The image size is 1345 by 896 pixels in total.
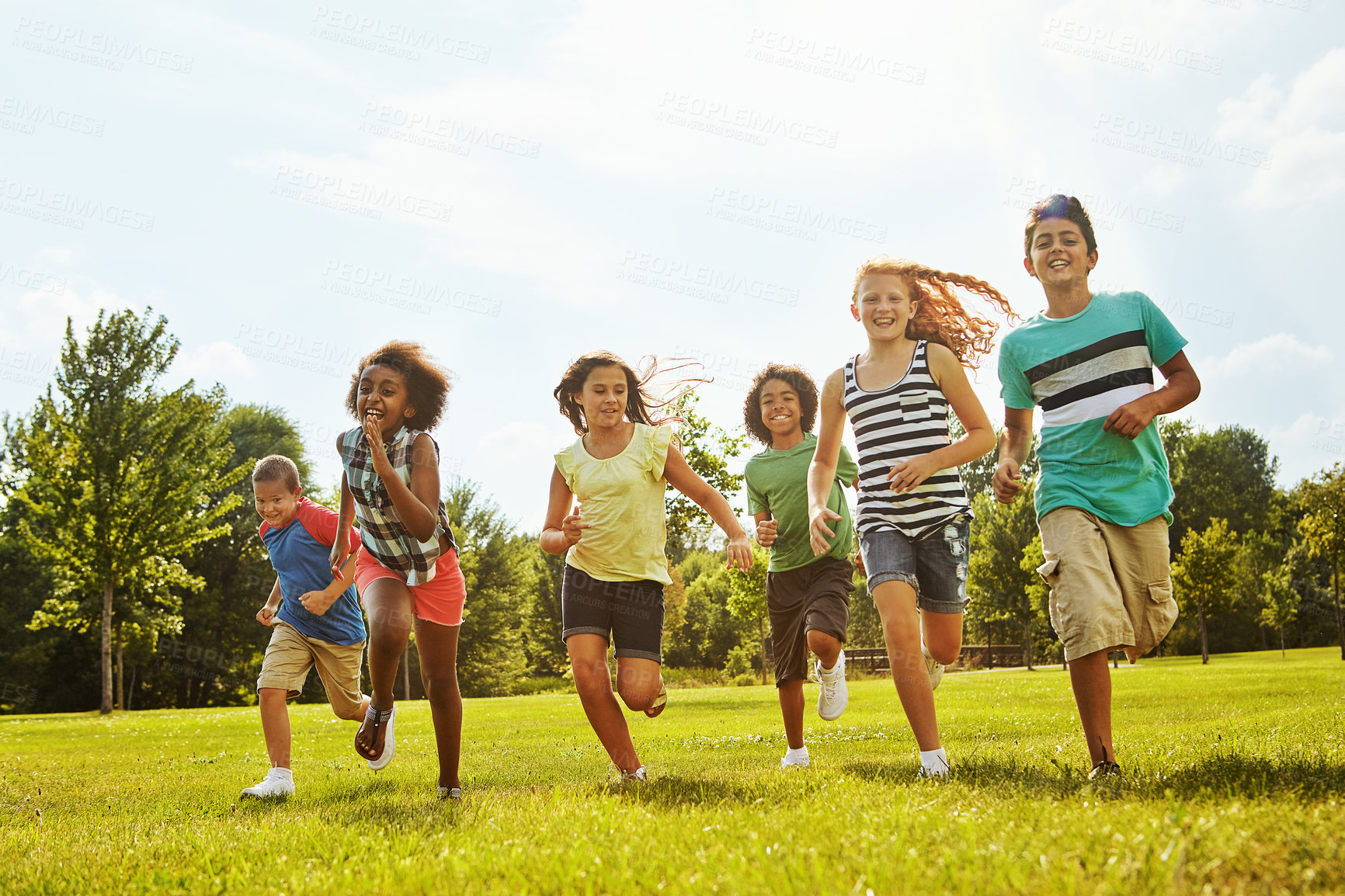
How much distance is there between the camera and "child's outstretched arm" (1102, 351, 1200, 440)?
437 centimetres

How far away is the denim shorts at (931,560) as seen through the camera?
519cm

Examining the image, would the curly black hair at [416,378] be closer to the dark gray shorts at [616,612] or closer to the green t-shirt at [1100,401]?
→ the dark gray shorts at [616,612]

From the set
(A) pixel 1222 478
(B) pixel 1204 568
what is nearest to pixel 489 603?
(B) pixel 1204 568

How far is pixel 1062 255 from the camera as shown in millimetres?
4906

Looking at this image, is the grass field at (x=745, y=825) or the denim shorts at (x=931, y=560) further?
the denim shorts at (x=931, y=560)

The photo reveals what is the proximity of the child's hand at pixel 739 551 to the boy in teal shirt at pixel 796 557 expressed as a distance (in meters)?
0.70

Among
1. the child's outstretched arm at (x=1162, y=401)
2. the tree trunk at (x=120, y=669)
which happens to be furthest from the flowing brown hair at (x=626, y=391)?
the tree trunk at (x=120, y=669)

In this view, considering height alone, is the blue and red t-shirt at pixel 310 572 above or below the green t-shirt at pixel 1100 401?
below

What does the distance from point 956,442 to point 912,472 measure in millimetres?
598

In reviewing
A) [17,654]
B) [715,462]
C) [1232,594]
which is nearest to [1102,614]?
[715,462]

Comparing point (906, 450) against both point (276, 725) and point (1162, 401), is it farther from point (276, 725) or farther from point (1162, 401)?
point (276, 725)

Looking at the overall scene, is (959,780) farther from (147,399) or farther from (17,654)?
(17,654)

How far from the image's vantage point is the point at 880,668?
111ft

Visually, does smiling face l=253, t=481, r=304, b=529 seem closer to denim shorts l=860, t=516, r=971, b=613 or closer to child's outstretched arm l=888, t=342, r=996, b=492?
denim shorts l=860, t=516, r=971, b=613
